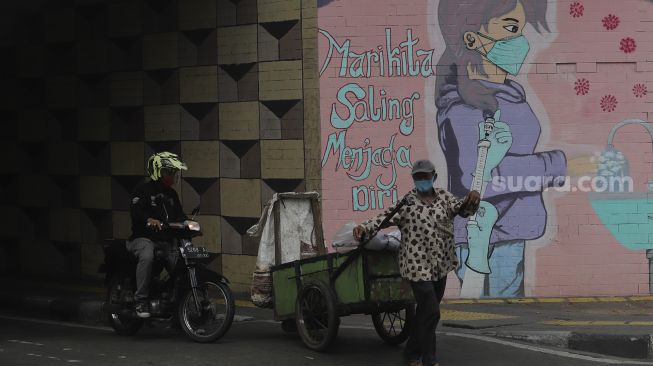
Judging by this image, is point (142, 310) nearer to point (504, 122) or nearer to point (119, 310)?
point (119, 310)

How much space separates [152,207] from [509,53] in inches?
194

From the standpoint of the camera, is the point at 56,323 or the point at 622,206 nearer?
the point at 56,323

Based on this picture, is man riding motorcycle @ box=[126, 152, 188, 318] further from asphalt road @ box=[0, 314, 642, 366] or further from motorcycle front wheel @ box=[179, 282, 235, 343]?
asphalt road @ box=[0, 314, 642, 366]

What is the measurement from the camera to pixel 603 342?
8969 mm

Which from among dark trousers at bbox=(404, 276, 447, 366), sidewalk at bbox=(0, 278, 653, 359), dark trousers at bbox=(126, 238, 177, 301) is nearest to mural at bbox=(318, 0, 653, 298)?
sidewalk at bbox=(0, 278, 653, 359)

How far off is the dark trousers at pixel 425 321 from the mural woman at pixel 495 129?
4008 mm

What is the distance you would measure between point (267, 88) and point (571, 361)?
17.8ft

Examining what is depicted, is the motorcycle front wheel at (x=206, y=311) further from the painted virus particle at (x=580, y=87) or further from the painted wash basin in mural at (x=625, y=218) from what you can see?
the painted virus particle at (x=580, y=87)

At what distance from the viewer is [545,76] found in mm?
11633

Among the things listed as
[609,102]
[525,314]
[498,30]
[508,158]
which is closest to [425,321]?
[525,314]

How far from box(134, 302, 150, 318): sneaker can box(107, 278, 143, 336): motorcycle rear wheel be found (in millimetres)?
192

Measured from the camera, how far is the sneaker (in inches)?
364

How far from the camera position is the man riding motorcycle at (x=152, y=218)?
9273mm

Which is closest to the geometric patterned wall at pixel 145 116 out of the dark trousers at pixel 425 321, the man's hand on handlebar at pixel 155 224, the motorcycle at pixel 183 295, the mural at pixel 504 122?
the mural at pixel 504 122
